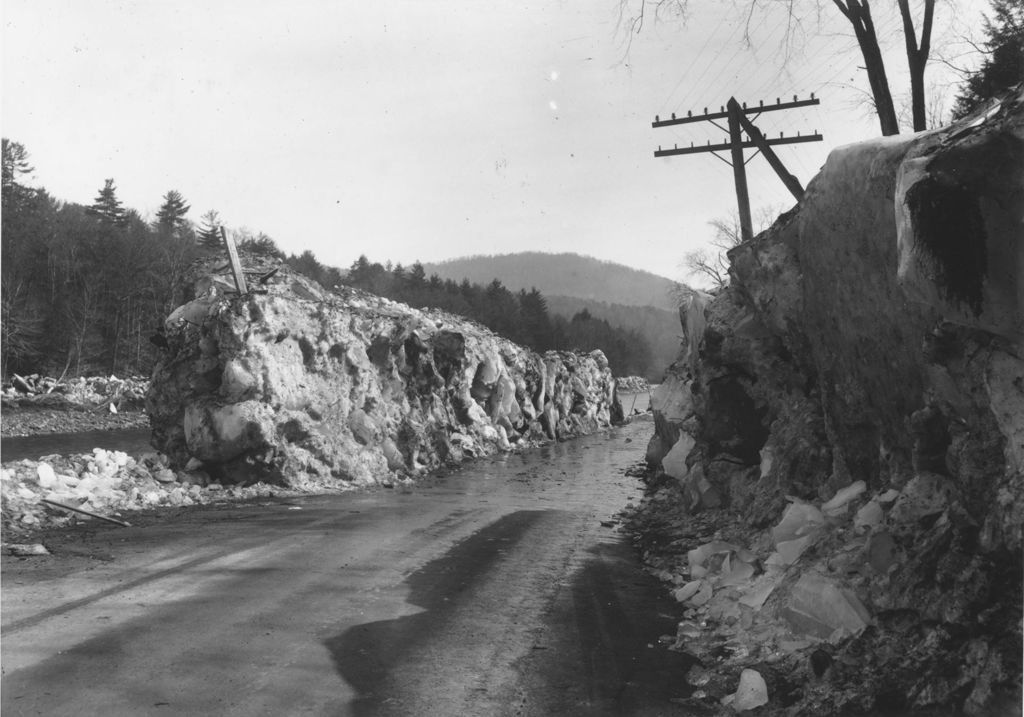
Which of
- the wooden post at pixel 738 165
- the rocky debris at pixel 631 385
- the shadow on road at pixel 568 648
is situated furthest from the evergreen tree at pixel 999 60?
the rocky debris at pixel 631 385

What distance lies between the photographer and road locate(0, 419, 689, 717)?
549 centimetres

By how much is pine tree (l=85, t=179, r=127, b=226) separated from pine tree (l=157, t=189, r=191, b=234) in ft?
18.4

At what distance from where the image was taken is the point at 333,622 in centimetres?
716

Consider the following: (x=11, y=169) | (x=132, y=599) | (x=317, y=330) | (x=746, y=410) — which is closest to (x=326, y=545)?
(x=132, y=599)

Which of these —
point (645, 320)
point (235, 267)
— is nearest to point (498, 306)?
point (235, 267)

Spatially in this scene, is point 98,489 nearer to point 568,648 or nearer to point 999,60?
point 568,648

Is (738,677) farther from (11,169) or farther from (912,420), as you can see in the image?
(11,169)

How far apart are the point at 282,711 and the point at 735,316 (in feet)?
32.9

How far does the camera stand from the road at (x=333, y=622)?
18.0 ft

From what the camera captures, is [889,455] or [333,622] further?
[889,455]

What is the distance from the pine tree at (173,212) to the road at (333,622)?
248ft

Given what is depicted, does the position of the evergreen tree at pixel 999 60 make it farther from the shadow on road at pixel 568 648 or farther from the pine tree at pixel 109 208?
the pine tree at pixel 109 208

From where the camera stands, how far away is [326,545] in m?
10.8

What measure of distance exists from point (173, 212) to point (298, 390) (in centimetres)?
7097
